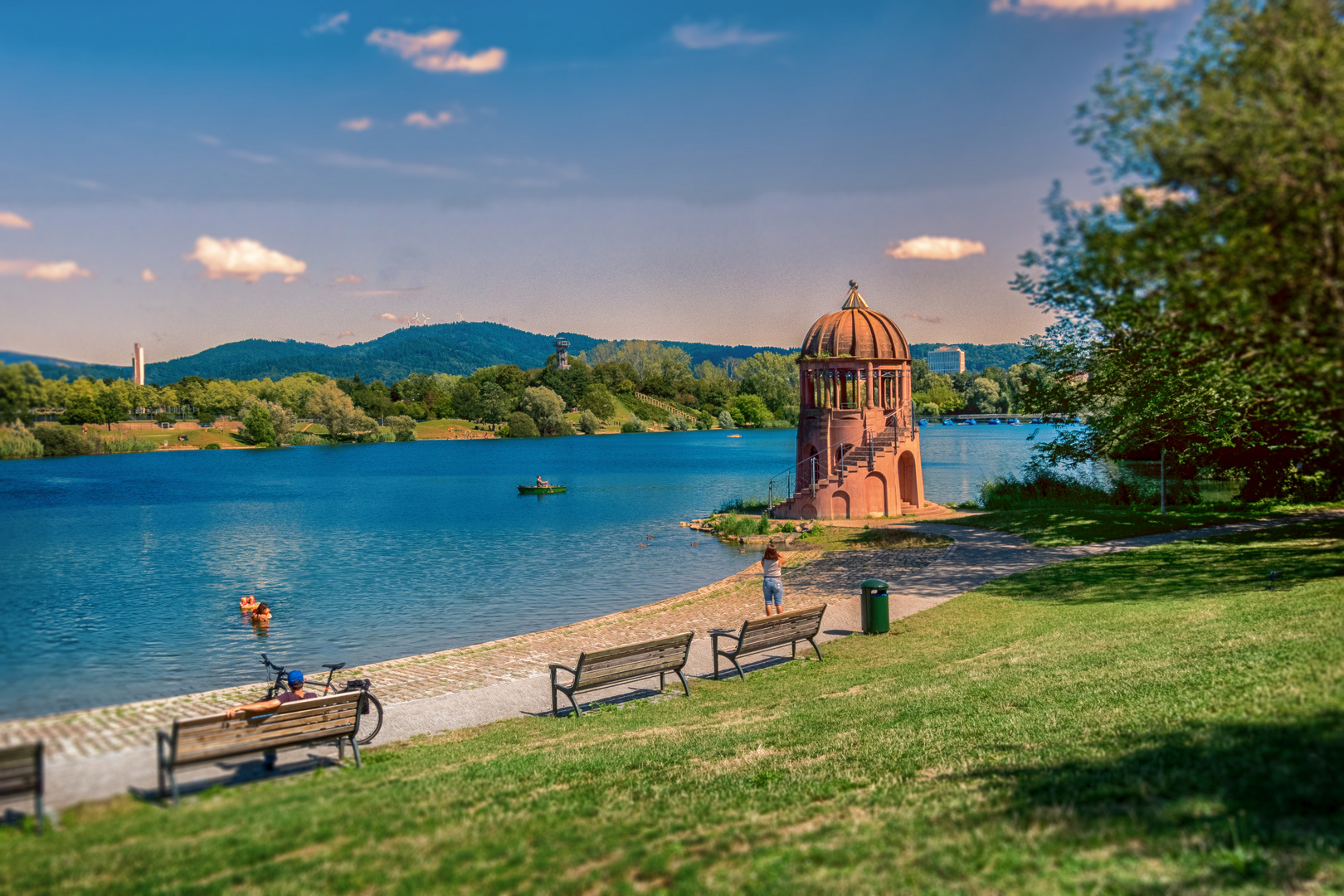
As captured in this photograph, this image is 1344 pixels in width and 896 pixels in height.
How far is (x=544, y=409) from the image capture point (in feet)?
492

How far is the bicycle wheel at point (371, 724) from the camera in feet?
33.2

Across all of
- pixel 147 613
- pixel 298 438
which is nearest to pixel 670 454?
pixel 298 438

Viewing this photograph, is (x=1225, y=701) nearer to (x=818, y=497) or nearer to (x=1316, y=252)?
(x=1316, y=252)

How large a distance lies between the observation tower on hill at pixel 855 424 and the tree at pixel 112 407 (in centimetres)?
2542

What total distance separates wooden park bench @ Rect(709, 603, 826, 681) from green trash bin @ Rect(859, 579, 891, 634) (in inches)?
69.8

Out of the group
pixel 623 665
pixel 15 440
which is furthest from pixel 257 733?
pixel 15 440

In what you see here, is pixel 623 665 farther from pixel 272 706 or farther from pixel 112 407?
pixel 112 407

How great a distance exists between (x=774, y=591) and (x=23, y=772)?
1273 cm

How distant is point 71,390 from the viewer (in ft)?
61.9

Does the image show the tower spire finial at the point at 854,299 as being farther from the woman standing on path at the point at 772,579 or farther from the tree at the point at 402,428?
the tree at the point at 402,428

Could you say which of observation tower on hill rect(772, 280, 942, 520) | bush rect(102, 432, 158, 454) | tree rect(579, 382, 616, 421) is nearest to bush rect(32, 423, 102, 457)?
bush rect(102, 432, 158, 454)

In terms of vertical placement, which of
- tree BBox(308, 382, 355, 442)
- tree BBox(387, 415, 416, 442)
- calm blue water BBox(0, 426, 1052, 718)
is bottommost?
calm blue water BBox(0, 426, 1052, 718)

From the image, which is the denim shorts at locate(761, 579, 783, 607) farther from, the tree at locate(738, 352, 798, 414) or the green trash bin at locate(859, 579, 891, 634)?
the tree at locate(738, 352, 798, 414)

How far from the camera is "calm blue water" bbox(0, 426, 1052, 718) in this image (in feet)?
66.2
